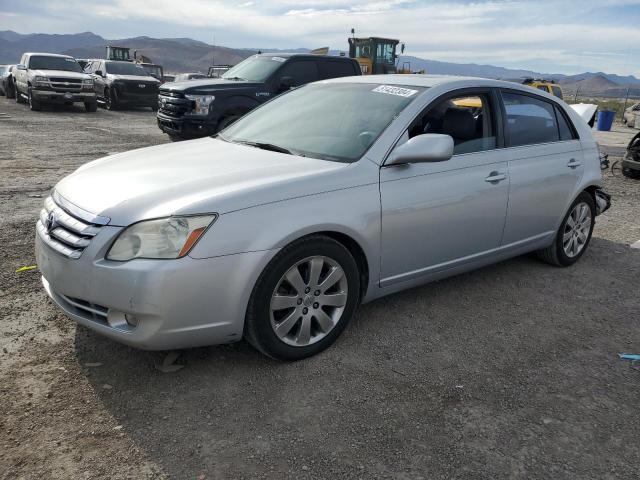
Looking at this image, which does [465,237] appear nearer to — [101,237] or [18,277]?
[101,237]

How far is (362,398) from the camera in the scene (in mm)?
2955

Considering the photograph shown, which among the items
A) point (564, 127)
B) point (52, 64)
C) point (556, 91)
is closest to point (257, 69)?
point (564, 127)

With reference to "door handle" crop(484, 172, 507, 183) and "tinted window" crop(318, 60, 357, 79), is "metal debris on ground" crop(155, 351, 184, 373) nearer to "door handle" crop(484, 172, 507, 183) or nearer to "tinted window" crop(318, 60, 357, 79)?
"door handle" crop(484, 172, 507, 183)

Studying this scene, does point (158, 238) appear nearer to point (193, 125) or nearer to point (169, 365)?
point (169, 365)

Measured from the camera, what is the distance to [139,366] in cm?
317

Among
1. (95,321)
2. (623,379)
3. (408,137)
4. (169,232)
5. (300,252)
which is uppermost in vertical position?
(408,137)

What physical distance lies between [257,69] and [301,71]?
856 millimetres

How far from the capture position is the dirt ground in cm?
247

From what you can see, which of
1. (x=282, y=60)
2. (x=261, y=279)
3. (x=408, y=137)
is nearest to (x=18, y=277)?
(x=261, y=279)

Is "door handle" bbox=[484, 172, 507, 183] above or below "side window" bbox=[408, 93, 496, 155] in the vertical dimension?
below

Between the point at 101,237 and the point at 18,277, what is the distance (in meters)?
1.91

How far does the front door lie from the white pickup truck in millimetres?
17626

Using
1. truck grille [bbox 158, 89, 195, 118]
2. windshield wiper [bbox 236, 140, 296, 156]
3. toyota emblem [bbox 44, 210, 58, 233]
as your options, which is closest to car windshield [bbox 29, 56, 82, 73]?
truck grille [bbox 158, 89, 195, 118]

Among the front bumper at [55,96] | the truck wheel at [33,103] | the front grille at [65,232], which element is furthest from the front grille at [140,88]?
the front grille at [65,232]
